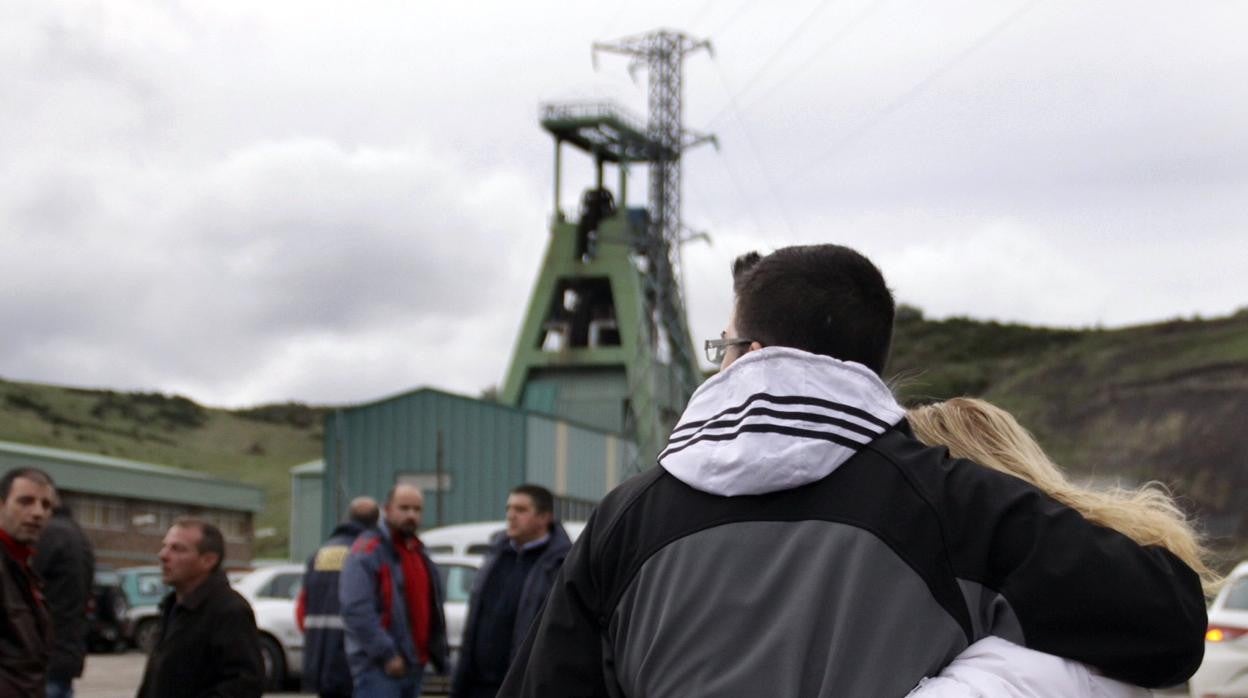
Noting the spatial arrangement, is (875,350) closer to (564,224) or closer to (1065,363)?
(564,224)

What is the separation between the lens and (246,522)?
59656 mm

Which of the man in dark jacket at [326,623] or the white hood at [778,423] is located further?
the man in dark jacket at [326,623]

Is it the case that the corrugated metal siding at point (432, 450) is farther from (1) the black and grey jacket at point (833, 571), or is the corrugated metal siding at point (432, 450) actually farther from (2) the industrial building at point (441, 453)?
(1) the black and grey jacket at point (833, 571)

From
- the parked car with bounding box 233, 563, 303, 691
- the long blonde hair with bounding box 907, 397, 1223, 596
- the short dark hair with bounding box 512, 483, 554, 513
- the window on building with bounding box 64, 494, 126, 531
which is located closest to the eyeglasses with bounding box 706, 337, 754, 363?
the long blonde hair with bounding box 907, 397, 1223, 596

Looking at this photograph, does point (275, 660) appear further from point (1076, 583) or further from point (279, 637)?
point (1076, 583)

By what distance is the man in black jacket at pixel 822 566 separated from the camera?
8.14ft

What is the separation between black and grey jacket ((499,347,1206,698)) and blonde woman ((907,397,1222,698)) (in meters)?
0.03

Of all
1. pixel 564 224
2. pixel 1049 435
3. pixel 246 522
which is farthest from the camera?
pixel 1049 435

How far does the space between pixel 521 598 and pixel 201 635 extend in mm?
2452

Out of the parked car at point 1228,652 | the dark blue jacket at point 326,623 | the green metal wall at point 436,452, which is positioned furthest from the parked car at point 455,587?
the green metal wall at point 436,452

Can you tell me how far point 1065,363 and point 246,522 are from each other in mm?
52106

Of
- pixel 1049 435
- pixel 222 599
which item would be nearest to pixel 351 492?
pixel 1049 435

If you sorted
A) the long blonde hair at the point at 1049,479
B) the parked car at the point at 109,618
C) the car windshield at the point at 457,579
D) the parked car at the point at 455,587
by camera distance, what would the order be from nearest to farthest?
the long blonde hair at the point at 1049,479
the parked car at the point at 455,587
the car windshield at the point at 457,579
the parked car at the point at 109,618

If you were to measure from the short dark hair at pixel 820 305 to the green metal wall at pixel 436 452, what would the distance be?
145 feet
